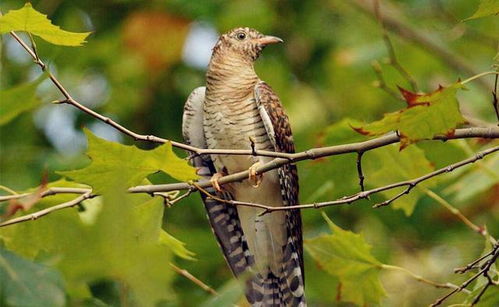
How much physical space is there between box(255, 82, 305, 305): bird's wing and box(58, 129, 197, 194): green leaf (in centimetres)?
159

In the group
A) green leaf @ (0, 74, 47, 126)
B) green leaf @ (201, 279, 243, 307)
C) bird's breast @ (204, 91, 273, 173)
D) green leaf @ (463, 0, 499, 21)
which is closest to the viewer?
green leaf @ (201, 279, 243, 307)

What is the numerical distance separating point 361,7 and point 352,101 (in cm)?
94

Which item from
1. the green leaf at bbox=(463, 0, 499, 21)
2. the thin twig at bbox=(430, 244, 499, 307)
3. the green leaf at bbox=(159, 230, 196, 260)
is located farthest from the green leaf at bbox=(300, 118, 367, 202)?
the green leaf at bbox=(463, 0, 499, 21)

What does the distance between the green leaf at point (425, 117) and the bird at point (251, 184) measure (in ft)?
5.17

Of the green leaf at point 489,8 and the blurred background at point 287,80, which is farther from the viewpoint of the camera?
the blurred background at point 287,80

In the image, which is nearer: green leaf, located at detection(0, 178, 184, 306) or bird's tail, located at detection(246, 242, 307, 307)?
green leaf, located at detection(0, 178, 184, 306)

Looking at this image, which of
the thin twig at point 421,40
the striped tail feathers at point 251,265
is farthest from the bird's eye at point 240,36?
the thin twig at point 421,40

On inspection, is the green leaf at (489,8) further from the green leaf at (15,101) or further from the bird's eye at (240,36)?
the bird's eye at (240,36)

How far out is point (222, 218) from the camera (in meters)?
4.64

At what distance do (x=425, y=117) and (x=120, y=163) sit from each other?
2.68 feet

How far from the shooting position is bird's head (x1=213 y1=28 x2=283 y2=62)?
5.15 meters

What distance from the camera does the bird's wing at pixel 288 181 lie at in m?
4.57

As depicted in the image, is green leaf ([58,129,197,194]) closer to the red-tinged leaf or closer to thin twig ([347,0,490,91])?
the red-tinged leaf

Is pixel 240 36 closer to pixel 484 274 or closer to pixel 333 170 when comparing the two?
pixel 333 170
